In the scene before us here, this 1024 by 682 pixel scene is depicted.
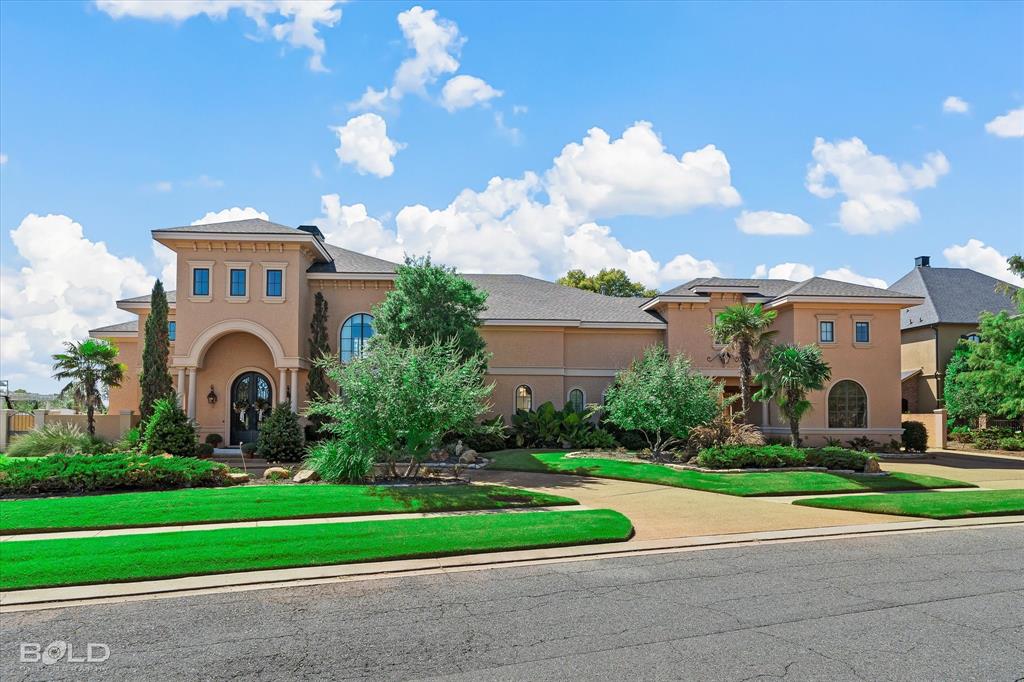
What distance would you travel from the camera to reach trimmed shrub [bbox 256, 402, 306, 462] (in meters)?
25.3

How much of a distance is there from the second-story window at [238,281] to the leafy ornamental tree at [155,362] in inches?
103

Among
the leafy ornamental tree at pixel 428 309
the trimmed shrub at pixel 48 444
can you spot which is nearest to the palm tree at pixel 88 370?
the trimmed shrub at pixel 48 444

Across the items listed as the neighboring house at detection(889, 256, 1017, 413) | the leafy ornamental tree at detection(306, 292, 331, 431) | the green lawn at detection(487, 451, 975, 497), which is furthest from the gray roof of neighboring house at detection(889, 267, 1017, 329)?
the leafy ornamental tree at detection(306, 292, 331, 431)

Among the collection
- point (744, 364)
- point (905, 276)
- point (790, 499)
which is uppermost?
point (905, 276)

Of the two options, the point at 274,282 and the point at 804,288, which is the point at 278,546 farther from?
the point at 804,288

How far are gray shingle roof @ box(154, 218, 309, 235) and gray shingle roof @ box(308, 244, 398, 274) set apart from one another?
234 centimetres

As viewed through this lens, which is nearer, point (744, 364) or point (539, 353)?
point (744, 364)

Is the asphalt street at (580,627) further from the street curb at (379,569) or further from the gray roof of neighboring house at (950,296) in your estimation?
the gray roof of neighboring house at (950,296)

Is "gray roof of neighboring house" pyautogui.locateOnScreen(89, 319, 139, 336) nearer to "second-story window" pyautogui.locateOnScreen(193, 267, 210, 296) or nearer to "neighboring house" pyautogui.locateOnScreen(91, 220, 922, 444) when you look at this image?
"neighboring house" pyautogui.locateOnScreen(91, 220, 922, 444)

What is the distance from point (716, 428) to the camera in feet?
79.9

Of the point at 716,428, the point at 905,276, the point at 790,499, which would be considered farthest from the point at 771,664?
the point at 905,276

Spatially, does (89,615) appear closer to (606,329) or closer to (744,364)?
(744,364)

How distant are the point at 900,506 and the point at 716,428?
366 inches

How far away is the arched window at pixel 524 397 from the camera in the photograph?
104 feet
